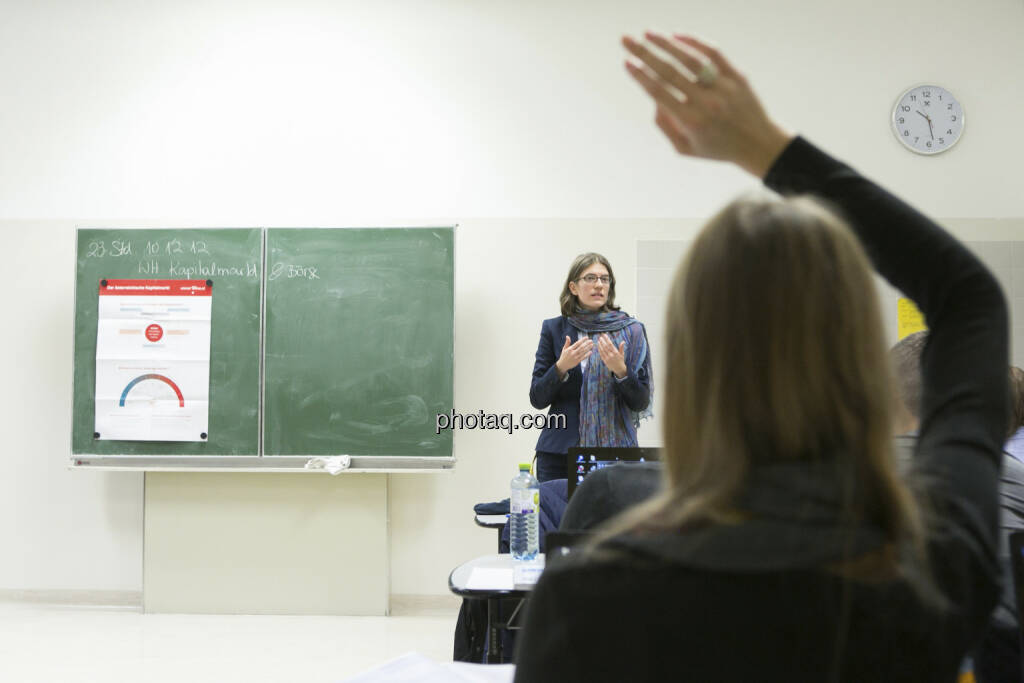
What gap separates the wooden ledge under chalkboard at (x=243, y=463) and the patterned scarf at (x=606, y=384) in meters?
0.99

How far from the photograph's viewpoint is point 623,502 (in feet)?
3.72

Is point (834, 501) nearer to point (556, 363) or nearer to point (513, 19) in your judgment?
point (556, 363)

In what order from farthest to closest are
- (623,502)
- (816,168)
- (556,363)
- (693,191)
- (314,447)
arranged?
1. (693,191)
2. (314,447)
3. (556,363)
4. (623,502)
5. (816,168)

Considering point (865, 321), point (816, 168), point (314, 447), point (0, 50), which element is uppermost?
point (0, 50)

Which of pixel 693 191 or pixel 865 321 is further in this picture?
pixel 693 191

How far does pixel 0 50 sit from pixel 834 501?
524 cm

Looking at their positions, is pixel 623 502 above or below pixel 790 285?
below

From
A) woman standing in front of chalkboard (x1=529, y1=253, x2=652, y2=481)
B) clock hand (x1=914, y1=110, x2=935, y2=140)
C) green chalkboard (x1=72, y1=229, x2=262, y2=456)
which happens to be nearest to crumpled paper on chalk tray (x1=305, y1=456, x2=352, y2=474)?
green chalkboard (x1=72, y1=229, x2=262, y2=456)

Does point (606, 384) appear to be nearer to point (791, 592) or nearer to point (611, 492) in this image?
point (611, 492)

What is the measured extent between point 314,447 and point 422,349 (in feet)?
2.40

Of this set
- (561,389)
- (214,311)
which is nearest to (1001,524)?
(561,389)

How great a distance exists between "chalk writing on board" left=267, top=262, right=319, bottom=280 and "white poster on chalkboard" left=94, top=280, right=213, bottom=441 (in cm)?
33

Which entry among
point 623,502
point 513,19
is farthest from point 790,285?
point 513,19

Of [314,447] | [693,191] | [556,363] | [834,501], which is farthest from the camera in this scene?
[693,191]
